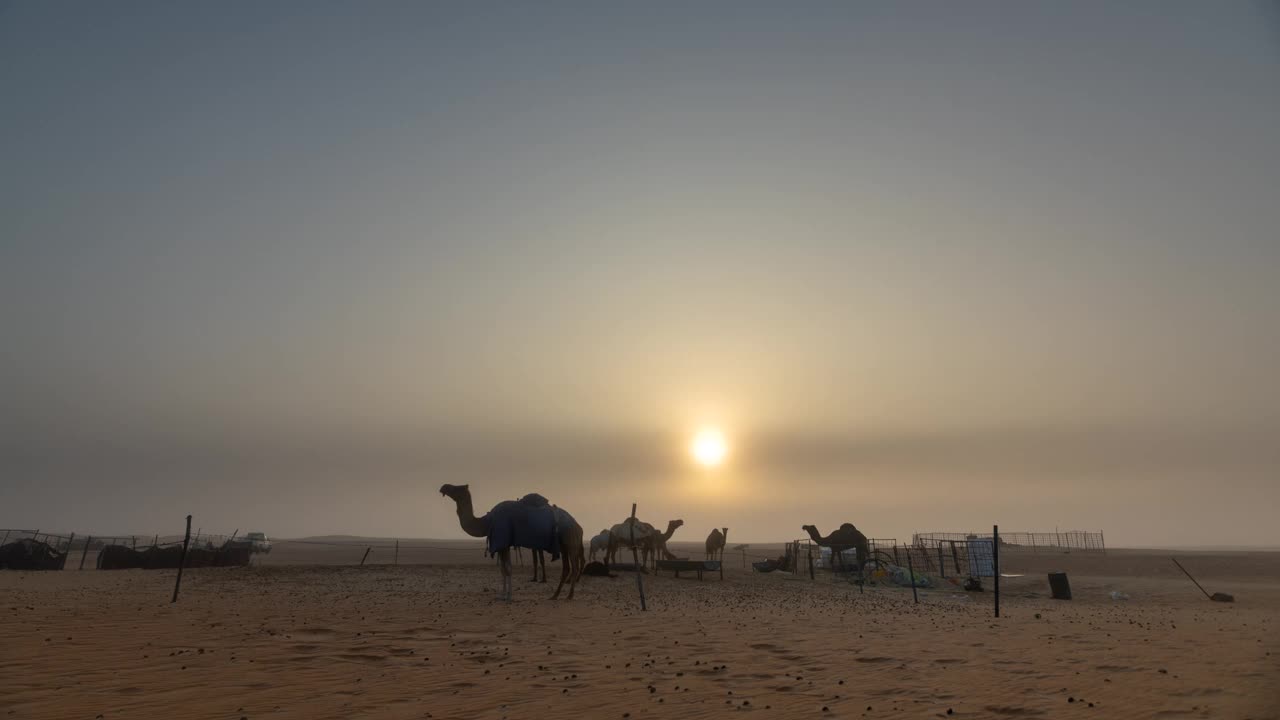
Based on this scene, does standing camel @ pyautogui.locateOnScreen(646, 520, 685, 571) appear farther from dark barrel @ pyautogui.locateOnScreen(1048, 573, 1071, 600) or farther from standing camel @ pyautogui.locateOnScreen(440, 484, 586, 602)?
dark barrel @ pyautogui.locateOnScreen(1048, 573, 1071, 600)

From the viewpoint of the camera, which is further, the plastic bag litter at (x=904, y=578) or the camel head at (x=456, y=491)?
the plastic bag litter at (x=904, y=578)

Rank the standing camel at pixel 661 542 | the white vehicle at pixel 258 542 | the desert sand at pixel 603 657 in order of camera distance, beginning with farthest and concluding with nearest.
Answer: the white vehicle at pixel 258 542, the standing camel at pixel 661 542, the desert sand at pixel 603 657

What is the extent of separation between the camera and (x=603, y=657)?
14.6 meters

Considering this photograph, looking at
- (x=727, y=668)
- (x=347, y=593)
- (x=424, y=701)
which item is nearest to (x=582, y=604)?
(x=347, y=593)

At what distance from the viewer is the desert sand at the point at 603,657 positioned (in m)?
10.8

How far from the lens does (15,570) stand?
128 feet

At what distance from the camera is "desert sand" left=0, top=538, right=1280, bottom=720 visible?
35.4 feet

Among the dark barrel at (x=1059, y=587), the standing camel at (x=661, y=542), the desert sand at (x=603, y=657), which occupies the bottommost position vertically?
the desert sand at (x=603, y=657)

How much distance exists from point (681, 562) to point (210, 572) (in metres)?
21.2

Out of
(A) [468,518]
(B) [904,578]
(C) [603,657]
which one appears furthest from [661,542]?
(C) [603,657]

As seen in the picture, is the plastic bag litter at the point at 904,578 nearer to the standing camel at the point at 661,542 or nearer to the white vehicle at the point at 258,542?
the standing camel at the point at 661,542

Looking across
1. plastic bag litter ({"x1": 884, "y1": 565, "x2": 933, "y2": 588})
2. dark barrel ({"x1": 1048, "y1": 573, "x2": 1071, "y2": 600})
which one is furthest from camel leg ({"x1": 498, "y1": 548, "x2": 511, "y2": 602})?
dark barrel ({"x1": 1048, "y1": 573, "x2": 1071, "y2": 600})

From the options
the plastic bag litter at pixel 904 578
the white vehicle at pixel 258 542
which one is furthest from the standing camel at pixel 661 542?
the white vehicle at pixel 258 542

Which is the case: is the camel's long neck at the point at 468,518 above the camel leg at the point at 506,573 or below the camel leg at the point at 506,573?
above
